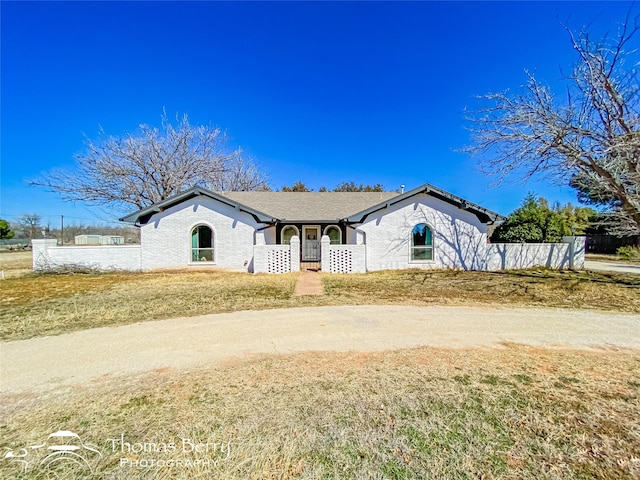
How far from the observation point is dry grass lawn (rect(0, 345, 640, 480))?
7.70 ft

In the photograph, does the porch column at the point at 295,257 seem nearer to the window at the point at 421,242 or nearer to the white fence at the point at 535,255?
the window at the point at 421,242

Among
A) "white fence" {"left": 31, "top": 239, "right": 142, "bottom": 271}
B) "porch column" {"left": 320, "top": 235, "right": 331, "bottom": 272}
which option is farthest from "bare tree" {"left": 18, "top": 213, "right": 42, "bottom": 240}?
"porch column" {"left": 320, "top": 235, "right": 331, "bottom": 272}

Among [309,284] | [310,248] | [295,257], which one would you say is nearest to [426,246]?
[295,257]

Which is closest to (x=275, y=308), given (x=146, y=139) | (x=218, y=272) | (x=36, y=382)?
(x=36, y=382)

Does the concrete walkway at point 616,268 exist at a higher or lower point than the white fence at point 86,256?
lower

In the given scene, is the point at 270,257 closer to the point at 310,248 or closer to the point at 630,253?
the point at 310,248

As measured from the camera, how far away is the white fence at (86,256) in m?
13.7

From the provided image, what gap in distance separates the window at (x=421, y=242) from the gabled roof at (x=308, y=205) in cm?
179

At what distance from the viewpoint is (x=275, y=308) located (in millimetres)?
7434

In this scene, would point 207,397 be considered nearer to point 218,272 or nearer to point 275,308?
point 275,308

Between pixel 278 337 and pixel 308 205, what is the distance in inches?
560

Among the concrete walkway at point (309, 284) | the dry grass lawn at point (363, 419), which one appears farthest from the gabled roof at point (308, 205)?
the dry grass lawn at point (363, 419)

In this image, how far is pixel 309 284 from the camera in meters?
11.0

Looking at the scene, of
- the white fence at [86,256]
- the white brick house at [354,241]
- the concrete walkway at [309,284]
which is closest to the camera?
the concrete walkway at [309,284]
